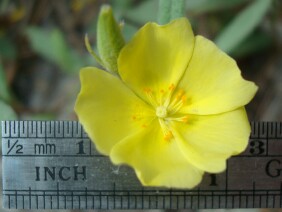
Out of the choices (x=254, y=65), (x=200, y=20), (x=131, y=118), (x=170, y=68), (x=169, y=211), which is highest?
(x=200, y=20)

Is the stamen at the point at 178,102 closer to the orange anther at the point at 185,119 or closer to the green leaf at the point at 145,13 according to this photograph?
the orange anther at the point at 185,119

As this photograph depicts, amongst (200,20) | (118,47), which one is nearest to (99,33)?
(118,47)

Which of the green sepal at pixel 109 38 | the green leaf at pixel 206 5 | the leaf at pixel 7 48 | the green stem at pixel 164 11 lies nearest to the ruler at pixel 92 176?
the green sepal at pixel 109 38

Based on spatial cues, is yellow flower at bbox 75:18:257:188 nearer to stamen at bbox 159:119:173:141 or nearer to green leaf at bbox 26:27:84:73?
stamen at bbox 159:119:173:141

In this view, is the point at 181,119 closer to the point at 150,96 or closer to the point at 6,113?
the point at 150,96

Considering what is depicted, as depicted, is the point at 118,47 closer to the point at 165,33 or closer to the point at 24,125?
the point at 165,33

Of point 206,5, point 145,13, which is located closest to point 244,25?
point 206,5
